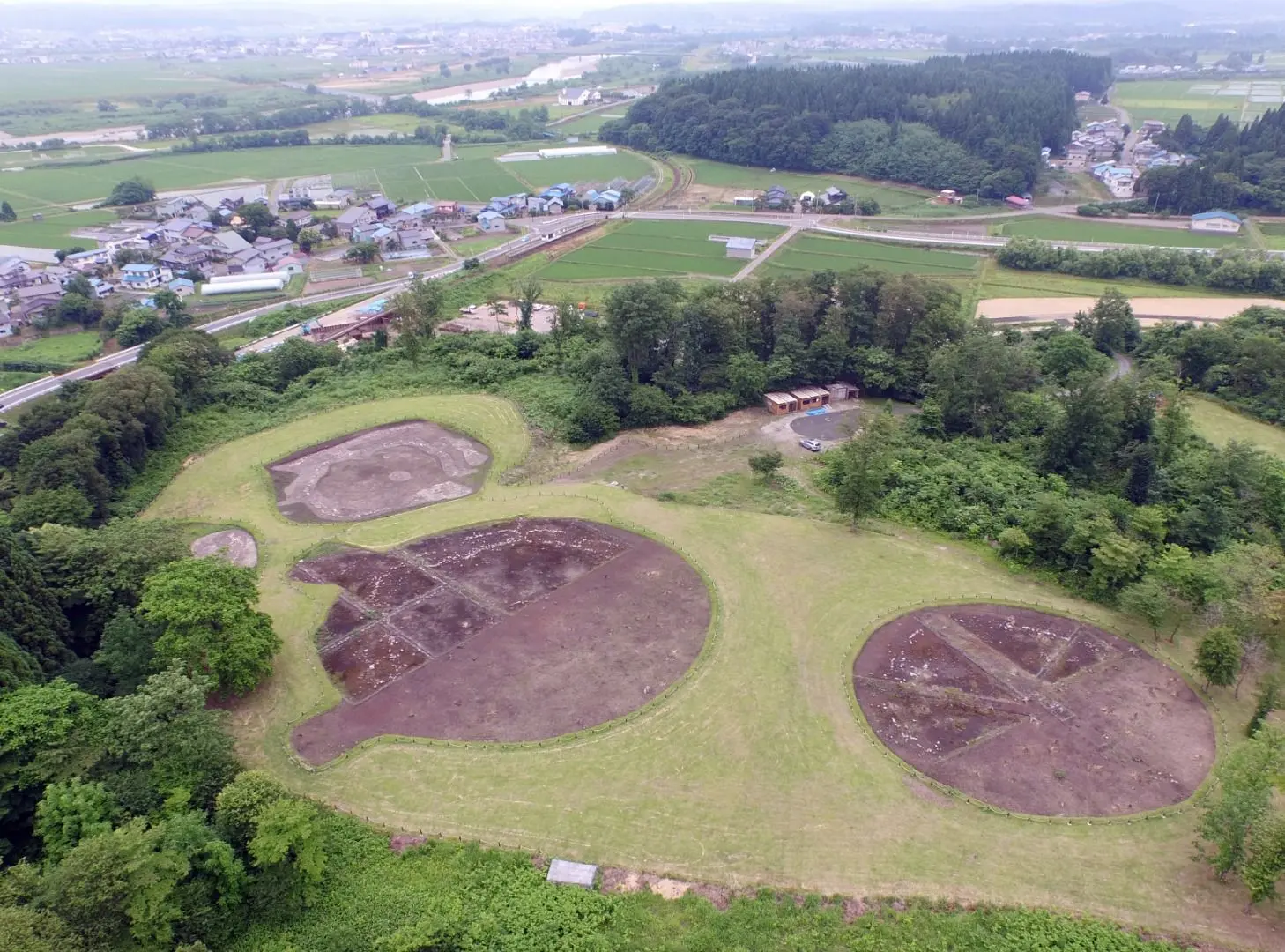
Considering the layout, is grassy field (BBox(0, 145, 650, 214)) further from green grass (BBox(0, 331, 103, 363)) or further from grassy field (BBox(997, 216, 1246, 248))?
grassy field (BBox(997, 216, 1246, 248))

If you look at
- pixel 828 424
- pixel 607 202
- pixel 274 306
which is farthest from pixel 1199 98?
pixel 274 306

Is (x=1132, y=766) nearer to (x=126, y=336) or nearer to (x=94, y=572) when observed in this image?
(x=94, y=572)

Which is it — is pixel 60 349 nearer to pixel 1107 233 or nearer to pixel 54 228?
pixel 54 228

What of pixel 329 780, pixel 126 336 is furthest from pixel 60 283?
pixel 329 780

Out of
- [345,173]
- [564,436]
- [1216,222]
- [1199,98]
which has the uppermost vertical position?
[1199,98]

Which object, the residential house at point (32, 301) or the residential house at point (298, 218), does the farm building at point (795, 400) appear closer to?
the residential house at point (32, 301)

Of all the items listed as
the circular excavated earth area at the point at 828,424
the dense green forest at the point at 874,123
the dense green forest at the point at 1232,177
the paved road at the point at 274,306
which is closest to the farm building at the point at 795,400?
the circular excavated earth area at the point at 828,424

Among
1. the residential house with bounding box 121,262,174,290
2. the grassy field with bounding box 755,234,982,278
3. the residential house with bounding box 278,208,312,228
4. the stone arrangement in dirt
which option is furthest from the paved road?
the grassy field with bounding box 755,234,982,278
